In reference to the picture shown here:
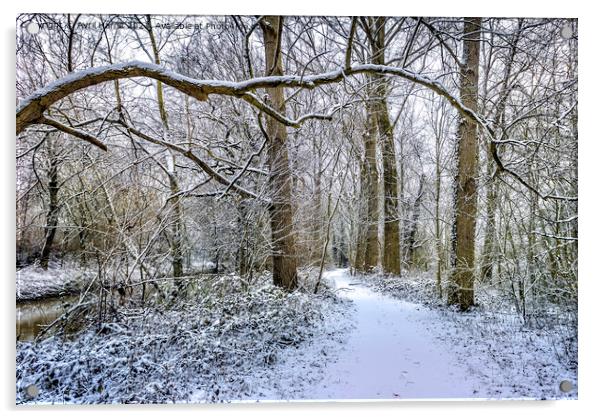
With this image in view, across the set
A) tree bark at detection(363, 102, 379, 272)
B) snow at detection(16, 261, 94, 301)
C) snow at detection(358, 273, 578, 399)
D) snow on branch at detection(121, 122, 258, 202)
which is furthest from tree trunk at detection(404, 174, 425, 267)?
snow at detection(16, 261, 94, 301)

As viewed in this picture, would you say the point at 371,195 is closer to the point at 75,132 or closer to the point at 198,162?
the point at 198,162

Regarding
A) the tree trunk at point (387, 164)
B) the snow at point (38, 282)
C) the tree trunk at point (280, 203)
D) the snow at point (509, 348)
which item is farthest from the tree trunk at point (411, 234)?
the snow at point (38, 282)

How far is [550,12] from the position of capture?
2.65 meters

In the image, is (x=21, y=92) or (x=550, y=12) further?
(x=550, y=12)

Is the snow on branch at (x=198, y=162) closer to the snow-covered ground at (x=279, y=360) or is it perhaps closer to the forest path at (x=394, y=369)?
the snow-covered ground at (x=279, y=360)

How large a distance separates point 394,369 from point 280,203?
1.75 metres

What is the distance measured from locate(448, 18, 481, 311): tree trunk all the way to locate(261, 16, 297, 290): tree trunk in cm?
157

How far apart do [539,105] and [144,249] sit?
11.3 ft

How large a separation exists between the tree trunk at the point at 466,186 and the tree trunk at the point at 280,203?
1.57 m

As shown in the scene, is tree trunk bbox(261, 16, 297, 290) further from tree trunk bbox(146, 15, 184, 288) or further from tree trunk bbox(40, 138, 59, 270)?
tree trunk bbox(40, 138, 59, 270)

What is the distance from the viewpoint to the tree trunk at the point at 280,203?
3150 mm
